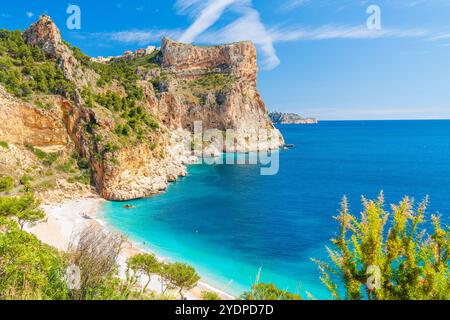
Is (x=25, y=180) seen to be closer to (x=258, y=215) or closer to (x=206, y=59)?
(x=258, y=215)

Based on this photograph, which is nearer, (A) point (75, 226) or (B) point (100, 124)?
(A) point (75, 226)

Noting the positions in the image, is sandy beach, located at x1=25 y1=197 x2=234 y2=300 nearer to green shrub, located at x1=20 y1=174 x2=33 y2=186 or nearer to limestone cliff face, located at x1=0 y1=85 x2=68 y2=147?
green shrub, located at x1=20 y1=174 x2=33 y2=186

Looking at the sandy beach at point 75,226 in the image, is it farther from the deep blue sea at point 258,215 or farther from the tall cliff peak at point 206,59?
the tall cliff peak at point 206,59

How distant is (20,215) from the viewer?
2112cm

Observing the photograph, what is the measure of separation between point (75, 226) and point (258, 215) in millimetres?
18346

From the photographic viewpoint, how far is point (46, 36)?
42469 millimetres

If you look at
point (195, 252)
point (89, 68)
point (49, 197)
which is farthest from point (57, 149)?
point (195, 252)

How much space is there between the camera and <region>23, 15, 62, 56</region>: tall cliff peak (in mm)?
42094

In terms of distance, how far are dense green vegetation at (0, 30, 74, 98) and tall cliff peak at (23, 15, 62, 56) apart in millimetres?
963

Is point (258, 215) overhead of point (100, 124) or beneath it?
beneath

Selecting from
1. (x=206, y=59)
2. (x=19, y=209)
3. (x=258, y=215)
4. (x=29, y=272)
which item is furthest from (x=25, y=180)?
(x=206, y=59)
